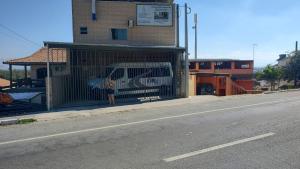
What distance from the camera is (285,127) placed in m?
8.59

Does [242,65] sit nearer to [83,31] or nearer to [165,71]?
[165,71]

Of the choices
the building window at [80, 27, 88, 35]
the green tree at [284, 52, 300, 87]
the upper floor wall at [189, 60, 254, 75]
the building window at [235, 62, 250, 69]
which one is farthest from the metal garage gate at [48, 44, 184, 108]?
the building window at [235, 62, 250, 69]

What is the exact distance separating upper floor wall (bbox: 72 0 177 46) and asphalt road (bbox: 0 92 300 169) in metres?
11.4

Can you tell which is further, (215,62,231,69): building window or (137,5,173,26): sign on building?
(215,62,231,69): building window

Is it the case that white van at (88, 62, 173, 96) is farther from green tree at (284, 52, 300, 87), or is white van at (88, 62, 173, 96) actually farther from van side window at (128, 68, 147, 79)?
green tree at (284, 52, 300, 87)

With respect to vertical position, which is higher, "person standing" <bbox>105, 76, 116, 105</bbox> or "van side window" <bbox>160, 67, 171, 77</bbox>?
"van side window" <bbox>160, 67, 171, 77</bbox>

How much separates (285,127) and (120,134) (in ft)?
15.7

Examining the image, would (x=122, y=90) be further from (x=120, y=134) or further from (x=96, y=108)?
(x=120, y=134)

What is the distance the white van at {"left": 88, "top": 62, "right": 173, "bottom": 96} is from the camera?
17.8 metres

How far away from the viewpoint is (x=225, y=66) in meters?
47.3

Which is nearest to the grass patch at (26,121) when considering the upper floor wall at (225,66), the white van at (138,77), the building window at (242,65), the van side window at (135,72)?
the white van at (138,77)

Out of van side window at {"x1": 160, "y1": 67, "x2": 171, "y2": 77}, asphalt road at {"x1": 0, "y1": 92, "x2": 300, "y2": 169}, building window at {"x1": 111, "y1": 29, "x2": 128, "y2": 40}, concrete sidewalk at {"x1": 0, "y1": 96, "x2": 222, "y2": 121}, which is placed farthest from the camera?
building window at {"x1": 111, "y1": 29, "x2": 128, "y2": 40}

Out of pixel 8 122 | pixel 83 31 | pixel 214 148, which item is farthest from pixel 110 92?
pixel 214 148

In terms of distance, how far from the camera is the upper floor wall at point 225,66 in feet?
146
